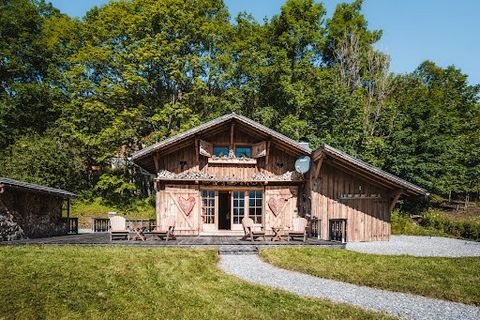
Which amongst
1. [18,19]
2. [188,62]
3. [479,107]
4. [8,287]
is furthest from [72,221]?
[479,107]

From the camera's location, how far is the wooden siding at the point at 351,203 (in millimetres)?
14961

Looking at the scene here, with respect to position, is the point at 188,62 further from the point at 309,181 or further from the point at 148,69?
the point at 309,181

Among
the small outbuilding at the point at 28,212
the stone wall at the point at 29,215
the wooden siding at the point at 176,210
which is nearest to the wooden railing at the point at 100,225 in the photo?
the small outbuilding at the point at 28,212

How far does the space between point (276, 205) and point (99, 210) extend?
14.7 metres

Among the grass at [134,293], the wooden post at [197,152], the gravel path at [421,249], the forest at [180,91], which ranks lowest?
the gravel path at [421,249]

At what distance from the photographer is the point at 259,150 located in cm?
1598

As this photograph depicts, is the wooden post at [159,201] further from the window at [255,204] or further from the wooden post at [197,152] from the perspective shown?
the window at [255,204]

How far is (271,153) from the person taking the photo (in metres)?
16.3

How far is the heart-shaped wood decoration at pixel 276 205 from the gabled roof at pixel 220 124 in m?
2.57

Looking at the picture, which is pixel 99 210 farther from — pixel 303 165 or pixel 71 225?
pixel 303 165

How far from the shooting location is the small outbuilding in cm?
1279

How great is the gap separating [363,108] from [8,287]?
26.0 metres

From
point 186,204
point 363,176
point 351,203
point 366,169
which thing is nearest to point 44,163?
point 186,204

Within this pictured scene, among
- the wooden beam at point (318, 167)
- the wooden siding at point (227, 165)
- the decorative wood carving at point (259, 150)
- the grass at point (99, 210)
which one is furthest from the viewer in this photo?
the grass at point (99, 210)
